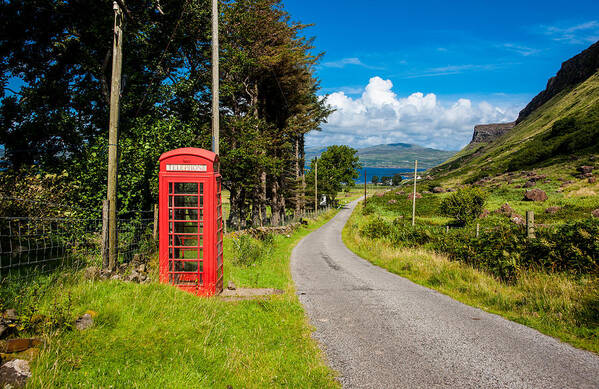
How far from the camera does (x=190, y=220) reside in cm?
804

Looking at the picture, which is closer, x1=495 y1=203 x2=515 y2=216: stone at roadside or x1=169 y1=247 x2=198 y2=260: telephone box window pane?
x1=169 y1=247 x2=198 y2=260: telephone box window pane

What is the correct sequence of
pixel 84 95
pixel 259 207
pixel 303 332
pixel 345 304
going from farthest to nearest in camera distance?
1. pixel 259 207
2. pixel 84 95
3. pixel 345 304
4. pixel 303 332

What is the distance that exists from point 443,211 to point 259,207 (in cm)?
2599

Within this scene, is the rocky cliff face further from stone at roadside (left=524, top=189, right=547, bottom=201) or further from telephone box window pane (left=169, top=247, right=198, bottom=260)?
telephone box window pane (left=169, top=247, right=198, bottom=260)

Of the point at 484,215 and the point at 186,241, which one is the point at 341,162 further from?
the point at 186,241

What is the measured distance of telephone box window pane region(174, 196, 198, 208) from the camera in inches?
315

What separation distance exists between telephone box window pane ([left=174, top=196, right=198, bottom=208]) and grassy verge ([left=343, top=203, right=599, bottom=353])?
→ 26.0 feet

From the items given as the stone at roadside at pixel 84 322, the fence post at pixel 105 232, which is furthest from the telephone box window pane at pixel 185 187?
the stone at roadside at pixel 84 322

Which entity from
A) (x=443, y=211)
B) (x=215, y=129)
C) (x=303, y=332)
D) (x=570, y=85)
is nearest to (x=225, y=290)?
(x=303, y=332)

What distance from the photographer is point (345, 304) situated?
841 centimetres

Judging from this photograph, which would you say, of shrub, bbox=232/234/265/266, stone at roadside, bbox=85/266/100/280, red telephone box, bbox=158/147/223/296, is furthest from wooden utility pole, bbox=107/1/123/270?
shrub, bbox=232/234/265/266

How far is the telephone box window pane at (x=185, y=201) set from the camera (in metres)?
8.01

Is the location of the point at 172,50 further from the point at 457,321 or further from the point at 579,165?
the point at 579,165

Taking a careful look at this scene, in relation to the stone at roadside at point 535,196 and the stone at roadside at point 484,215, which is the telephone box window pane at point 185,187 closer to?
the stone at roadside at point 484,215
